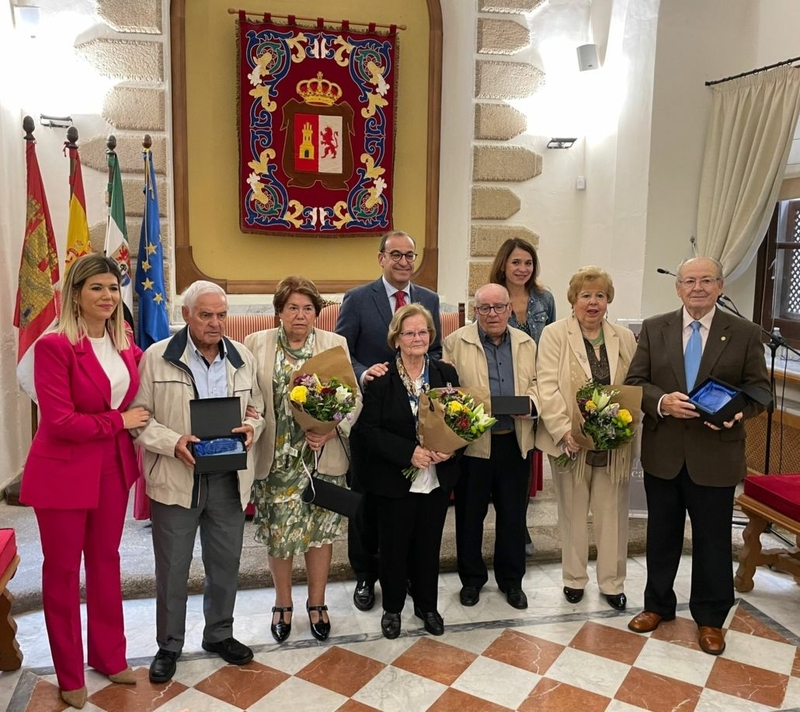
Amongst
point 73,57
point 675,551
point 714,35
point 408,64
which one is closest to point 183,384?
point 675,551

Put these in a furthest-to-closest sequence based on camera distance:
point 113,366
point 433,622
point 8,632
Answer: point 433,622 → point 8,632 → point 113,366

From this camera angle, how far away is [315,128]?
5.33 metres

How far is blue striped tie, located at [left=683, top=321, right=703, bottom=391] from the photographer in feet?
9.77

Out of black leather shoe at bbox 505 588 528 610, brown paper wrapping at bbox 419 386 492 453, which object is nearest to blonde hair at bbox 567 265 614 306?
brown paper wrapping at bbox 419 386 492 453

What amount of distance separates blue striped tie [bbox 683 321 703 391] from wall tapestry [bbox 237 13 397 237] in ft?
10.1

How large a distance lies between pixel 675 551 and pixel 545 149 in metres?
3.50

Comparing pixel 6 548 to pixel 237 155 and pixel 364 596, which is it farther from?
pixel 237 155

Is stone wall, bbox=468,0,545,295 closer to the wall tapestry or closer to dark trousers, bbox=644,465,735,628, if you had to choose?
the wall tapestry

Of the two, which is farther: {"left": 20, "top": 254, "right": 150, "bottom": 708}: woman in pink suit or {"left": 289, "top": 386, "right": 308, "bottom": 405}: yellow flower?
{"left": 289, "top": 386, "right": 308, "bottom": 405}: yellow flower

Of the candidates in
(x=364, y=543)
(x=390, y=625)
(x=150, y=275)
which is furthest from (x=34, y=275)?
(x=390, y=625)

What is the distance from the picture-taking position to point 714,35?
527cm

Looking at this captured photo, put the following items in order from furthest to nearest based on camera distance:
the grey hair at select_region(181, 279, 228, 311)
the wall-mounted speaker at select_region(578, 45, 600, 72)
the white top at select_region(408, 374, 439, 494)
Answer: the wall-mounted speaker at select_region(578, 45, 600, 72), the white top at select_region(408, 374, 439, 494), the grey hair at select_region(181, 279, 228, 311)

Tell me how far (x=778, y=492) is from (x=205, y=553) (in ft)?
8.90

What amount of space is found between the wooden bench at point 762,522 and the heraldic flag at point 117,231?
3.70 metres
